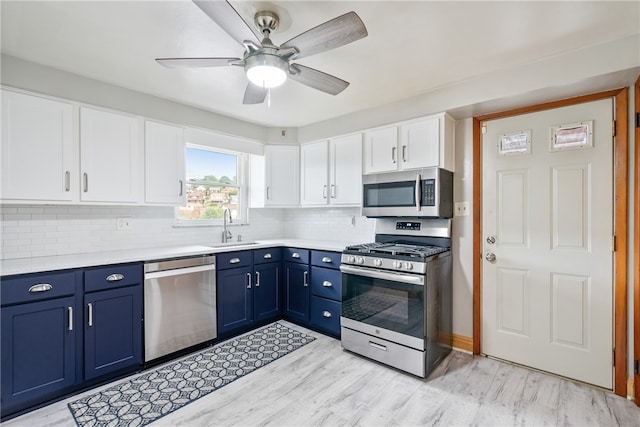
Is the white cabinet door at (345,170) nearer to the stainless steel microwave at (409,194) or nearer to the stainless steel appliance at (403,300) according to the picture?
the stainless steel microwave at (409,194)

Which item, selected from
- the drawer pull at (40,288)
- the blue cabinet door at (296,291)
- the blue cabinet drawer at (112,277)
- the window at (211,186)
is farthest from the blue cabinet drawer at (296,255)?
the drawer pull at (40,288)

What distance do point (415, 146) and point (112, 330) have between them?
2.97 metres

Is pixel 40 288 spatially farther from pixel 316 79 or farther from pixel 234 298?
pixel 316 79

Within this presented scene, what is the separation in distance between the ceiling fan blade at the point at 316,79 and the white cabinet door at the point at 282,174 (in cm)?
191

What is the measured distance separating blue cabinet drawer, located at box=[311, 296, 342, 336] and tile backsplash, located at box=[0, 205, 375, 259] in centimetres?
87

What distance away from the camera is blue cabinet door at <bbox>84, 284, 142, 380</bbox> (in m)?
2.21

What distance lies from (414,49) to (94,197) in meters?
2.76

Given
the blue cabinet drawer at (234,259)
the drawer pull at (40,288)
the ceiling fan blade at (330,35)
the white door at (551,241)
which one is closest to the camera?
the ceiling fan blade at (330,35)

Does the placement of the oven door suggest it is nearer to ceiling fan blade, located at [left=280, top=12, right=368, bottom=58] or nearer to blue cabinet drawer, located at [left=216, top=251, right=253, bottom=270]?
blue cabinet drawer, located at [left=216, top=251, right=253, bottom=270]

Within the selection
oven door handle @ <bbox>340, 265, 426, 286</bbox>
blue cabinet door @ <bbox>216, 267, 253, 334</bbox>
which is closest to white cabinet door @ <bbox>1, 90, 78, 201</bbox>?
blue cabinet door @ <bbox>216, 267, 253, 334</bbox>

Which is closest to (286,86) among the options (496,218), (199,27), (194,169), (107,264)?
(199,27)

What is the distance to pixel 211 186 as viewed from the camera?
3762 mm

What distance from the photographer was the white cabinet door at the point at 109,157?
250cm

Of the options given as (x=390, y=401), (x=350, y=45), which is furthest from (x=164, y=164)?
(x=390, y=401)
